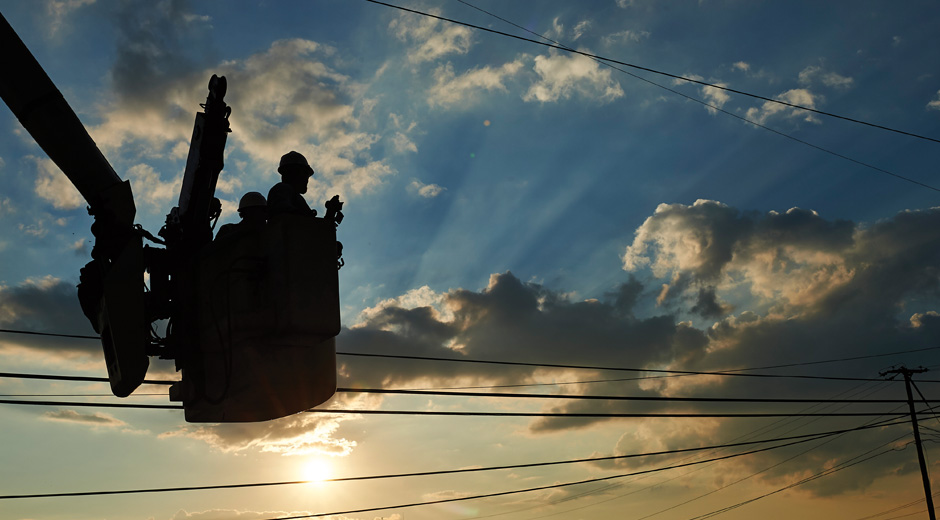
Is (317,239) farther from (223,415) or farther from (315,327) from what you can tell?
(223,415)

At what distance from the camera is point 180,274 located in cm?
617

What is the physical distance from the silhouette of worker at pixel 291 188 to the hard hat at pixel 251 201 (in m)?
0.47

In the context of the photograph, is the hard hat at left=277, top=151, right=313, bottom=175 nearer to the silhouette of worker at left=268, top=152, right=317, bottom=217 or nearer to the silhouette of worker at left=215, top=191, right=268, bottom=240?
the silhouette of worker at left=268, top=152, right=317, bottom=217

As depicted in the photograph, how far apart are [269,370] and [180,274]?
1.39m

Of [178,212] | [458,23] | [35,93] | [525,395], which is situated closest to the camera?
[35,93]

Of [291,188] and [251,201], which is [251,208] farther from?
[291,188]

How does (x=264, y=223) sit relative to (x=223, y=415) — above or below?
above

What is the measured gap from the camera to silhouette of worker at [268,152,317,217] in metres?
6.12

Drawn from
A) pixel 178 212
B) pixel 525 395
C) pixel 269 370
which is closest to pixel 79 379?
pixel 178 212

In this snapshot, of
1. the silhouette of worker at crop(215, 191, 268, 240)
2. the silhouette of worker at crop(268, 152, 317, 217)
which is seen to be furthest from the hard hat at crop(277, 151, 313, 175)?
the silhouette of worker at crop(215, 191, 268, 240)

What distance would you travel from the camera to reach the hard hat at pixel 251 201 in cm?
709

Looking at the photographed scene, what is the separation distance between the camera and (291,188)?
6.43m

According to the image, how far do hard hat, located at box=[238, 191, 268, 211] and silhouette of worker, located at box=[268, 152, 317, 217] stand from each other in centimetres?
47

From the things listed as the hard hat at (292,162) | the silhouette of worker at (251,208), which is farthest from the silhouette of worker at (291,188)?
the silhouette of worker at (251,208)
